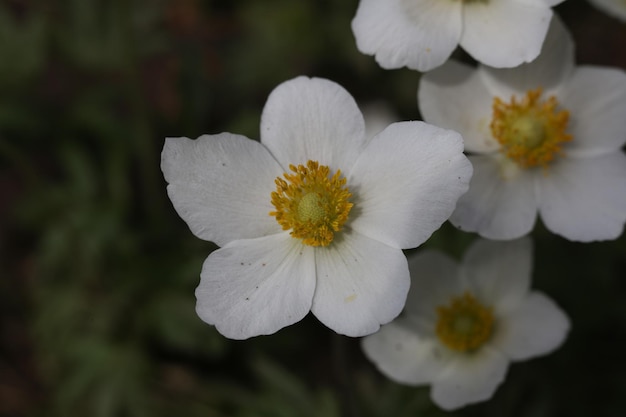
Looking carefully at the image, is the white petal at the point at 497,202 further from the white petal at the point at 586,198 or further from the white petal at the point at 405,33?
the white petal at the point at 405,33

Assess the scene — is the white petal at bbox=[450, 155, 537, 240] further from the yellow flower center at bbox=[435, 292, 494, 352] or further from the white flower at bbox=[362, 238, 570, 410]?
the yellow flower center at bbox=[435, 292, 494, 352]

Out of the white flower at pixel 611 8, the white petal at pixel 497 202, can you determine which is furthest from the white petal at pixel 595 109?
the white flower at pixel 611 8

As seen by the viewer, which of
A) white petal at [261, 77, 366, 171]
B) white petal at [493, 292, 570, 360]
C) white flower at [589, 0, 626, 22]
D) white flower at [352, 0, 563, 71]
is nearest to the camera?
white petal at [261, 77, 366, 171]

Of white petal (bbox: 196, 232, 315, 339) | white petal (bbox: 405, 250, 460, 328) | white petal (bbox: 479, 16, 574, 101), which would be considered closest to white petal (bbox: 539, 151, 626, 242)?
white petal (bbox: 479, 16, 574, 101)

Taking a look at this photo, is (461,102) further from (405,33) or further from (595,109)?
(595,109)

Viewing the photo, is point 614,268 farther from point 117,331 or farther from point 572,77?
point 117,331

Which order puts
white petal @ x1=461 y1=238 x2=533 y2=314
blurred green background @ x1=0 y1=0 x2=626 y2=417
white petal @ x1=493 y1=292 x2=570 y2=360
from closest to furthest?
white petal @ x1=493 y1=292 x2=570 y2=360 → white petal @ x1=461 y1=238 x2=533 y2=314 → blurred green background @ x1=0 y1=0 x2=626 y2=417

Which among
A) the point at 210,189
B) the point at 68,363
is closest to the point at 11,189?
the point at 68,363
